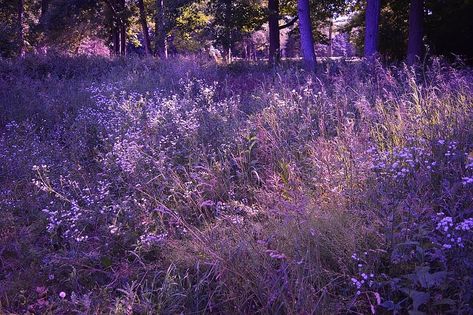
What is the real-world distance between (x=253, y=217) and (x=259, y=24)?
19.5m

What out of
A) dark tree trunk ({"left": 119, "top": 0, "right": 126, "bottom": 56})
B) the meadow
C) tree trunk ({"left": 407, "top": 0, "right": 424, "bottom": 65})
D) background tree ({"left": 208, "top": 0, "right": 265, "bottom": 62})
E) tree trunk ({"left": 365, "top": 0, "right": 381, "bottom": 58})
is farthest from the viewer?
dark tree trunk ({"left": 119, "top": 0, "right": 126, "bottom": 56})

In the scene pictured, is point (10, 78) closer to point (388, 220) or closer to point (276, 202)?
point (276, 202)

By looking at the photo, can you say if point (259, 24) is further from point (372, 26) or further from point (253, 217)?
point (253, 217)

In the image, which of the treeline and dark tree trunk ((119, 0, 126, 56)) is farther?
dark tree trunk ((119, 0, 126, 56))

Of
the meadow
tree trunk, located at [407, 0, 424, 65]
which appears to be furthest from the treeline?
the meadow

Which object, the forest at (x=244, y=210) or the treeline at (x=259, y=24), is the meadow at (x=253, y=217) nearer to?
the forest at (x=244, y=210)

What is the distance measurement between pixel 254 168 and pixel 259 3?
52.8 ft

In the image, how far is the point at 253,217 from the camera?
12.6 ft

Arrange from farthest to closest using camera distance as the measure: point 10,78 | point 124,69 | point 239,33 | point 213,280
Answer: point 239,33 → point 124,69 → point 10,78 → point 213,280

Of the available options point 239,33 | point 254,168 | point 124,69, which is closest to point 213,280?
point 254,168

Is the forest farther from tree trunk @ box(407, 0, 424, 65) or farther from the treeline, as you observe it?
tree trunk @ box(407, 0, 424, 65)

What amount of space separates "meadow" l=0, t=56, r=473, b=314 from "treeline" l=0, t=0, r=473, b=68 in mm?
7373

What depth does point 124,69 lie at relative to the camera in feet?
41.5

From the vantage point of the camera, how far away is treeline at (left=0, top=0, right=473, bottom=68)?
47.9ft
